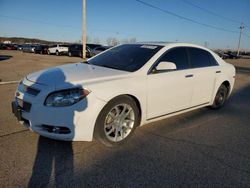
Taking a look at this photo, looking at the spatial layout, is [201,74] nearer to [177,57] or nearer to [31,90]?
[177,57]

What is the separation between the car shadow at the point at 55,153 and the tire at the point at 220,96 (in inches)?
149

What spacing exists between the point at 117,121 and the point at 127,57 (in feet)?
4.48

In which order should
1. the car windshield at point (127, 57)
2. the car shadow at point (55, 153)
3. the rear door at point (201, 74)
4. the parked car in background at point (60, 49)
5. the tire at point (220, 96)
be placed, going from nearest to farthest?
1. the car shadow at point (55, 153)
2. the car windshield at point (127, 57)
3. the rear door at point (201, 74)
4. the tire at point (220, 96)
5. the parked car in background at point (60, 49)

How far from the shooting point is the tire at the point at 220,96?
571 cm

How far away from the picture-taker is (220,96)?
5.87 m

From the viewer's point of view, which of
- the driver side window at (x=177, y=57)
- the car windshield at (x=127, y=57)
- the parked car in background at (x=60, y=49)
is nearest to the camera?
the car windshield at (x=127, y=57)

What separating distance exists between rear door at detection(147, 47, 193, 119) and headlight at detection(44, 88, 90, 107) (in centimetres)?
118

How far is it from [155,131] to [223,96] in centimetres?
273

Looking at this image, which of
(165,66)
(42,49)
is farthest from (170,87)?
(42,49)

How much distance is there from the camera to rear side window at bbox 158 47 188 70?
4.26m

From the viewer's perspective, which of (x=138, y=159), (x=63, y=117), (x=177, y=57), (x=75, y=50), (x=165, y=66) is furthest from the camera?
(x=75, y=50)

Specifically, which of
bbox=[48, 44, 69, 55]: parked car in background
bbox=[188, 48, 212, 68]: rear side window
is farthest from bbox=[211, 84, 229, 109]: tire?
bbox=[48, 44, 69, 55]: parked car in background

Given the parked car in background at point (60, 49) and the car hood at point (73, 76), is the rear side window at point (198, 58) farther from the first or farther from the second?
the parked car in background at point (60, 49)

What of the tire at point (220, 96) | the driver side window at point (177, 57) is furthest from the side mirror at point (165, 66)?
the tire at point (220, 96)
